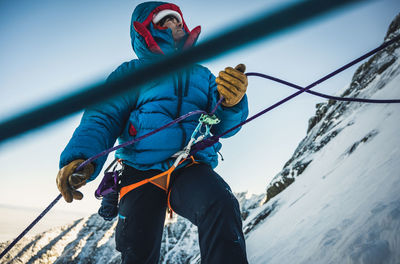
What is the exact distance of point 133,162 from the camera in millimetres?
1545

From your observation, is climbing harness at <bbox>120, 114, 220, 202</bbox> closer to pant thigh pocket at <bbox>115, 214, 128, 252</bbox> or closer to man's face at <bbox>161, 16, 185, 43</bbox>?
pant thigh pocket at <bbox>115, 214, 128, 252</bbox>

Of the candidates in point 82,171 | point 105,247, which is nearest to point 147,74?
point 82,171

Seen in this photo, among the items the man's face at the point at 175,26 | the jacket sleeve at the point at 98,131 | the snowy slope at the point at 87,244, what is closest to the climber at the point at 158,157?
the jacket sleeve at the point at 98,131

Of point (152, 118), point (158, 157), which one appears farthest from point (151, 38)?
point (158, 157)

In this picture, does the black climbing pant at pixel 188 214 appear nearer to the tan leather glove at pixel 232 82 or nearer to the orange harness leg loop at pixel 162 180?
the orange harness leg loop at pixel 162 180

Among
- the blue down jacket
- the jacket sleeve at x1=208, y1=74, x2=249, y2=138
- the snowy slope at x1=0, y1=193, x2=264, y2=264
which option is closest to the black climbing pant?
the blue down jacket

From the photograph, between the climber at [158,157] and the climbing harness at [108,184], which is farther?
the climbing harness at [108,184]

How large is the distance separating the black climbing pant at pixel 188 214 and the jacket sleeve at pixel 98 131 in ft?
0.93

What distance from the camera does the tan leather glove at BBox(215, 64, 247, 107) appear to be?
1.46 meters

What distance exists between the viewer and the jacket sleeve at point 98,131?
4.42 feet

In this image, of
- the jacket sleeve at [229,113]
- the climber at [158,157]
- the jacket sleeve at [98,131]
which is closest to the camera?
the climber at [158,157]

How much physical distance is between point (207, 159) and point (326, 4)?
1.08 metres

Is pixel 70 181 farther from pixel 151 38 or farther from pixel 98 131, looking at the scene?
pixel 151 38

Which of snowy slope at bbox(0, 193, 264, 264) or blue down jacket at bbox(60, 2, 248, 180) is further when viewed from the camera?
snowy slope at bbox(0, 193, 264, 264)
